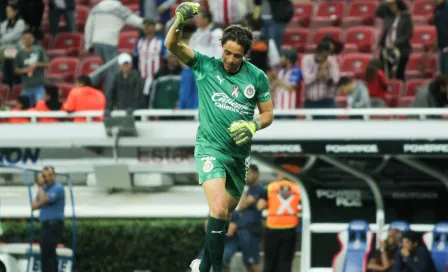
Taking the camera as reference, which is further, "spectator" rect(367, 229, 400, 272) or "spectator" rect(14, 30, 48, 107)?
"spectator" rect(14, 30, 48, 107)

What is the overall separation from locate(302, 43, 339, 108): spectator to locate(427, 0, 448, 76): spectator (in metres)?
1.66

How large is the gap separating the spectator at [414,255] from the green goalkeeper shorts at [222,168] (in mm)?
4806

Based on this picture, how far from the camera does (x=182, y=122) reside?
15656 millimetres

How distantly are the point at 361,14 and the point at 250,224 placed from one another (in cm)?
623

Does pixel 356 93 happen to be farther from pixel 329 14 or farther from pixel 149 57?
pixel 329 14

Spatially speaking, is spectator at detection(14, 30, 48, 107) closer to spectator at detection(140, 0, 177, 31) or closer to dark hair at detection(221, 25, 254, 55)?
spectator at detection(140, 0, 177, 31)

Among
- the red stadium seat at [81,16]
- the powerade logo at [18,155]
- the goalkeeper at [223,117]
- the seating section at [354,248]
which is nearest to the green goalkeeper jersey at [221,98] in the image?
the goalkeeper at [223,117]

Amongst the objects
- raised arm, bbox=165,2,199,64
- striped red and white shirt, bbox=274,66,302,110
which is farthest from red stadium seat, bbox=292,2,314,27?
raised arm, bbox=165,2,199,64

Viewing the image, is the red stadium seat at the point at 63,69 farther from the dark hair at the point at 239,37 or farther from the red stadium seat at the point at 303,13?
→ the dark hair at the point at 239,37

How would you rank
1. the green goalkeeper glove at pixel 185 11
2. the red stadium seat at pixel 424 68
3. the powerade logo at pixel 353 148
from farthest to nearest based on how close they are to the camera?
1. the red stadium seat at pixel 424 68
2. the powerade logo at pixel 353 148
3. the green goalkeeper glove at pixel 185 11

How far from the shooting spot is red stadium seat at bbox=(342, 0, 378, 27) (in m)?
19.2

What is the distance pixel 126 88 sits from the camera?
51.2 feet

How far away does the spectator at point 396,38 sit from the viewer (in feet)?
51.9

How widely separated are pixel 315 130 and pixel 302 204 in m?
0.91
